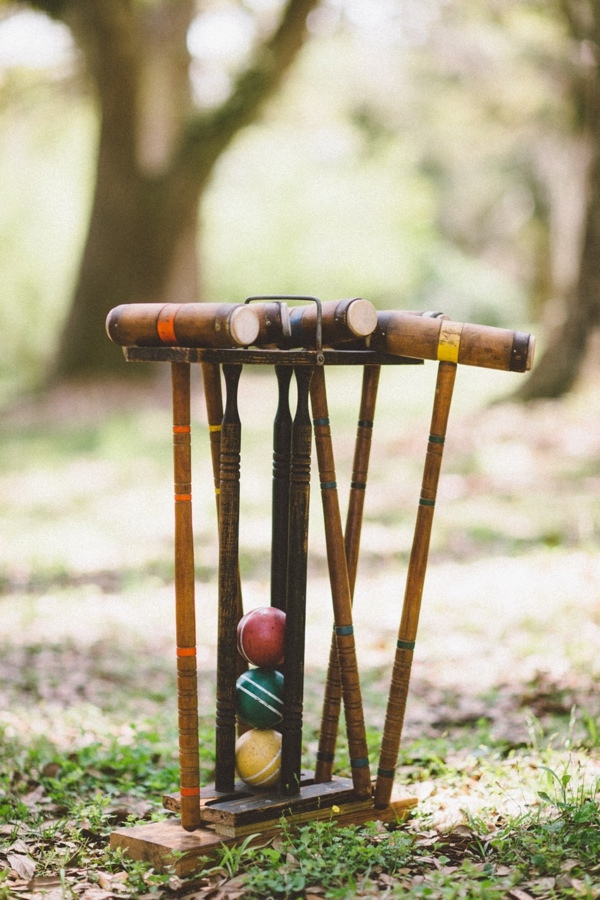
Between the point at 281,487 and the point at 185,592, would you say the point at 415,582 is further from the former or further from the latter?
the point at 185,592

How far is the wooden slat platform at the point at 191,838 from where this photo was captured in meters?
3.22

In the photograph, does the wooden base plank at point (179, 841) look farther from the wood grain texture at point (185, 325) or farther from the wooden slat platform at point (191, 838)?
the wood grain texture at point (185, 325)

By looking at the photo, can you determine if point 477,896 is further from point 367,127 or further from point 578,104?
point 367,127

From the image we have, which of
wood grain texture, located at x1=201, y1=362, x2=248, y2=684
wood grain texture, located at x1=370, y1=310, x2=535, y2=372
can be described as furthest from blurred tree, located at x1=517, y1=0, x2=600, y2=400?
wood grain texture, located at x1=201, y1=362, x2=248, y2=684

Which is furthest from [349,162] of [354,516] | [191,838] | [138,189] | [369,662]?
[191,838]

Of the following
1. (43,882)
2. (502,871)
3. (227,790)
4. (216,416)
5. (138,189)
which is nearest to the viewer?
(502,871)

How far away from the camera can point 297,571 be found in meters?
3.40

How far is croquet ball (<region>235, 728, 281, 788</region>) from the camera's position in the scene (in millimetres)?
3492

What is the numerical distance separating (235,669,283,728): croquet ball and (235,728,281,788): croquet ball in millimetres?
55

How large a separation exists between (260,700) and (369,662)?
2643mm

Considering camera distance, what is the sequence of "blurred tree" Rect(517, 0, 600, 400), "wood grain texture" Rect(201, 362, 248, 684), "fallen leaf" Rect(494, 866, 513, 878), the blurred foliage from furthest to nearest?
the blurred foliage
"blurred tree" Rect(517, 0, 600, 400)
"wood grain texture" Rect(201, 362, 248, 684)
"fallen leaf" Rect(494, 866, 513, 878)

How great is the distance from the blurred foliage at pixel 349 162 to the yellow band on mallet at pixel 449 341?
46.3ft

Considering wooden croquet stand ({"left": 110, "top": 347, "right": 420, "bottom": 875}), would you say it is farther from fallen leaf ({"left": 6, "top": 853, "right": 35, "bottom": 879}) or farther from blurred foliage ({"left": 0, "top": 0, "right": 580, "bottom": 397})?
blurred foliage ({"left": 0, "top": 0, "right": 580, "bottom": 397})

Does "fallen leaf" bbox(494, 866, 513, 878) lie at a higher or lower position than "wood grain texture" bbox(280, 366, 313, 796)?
lower
